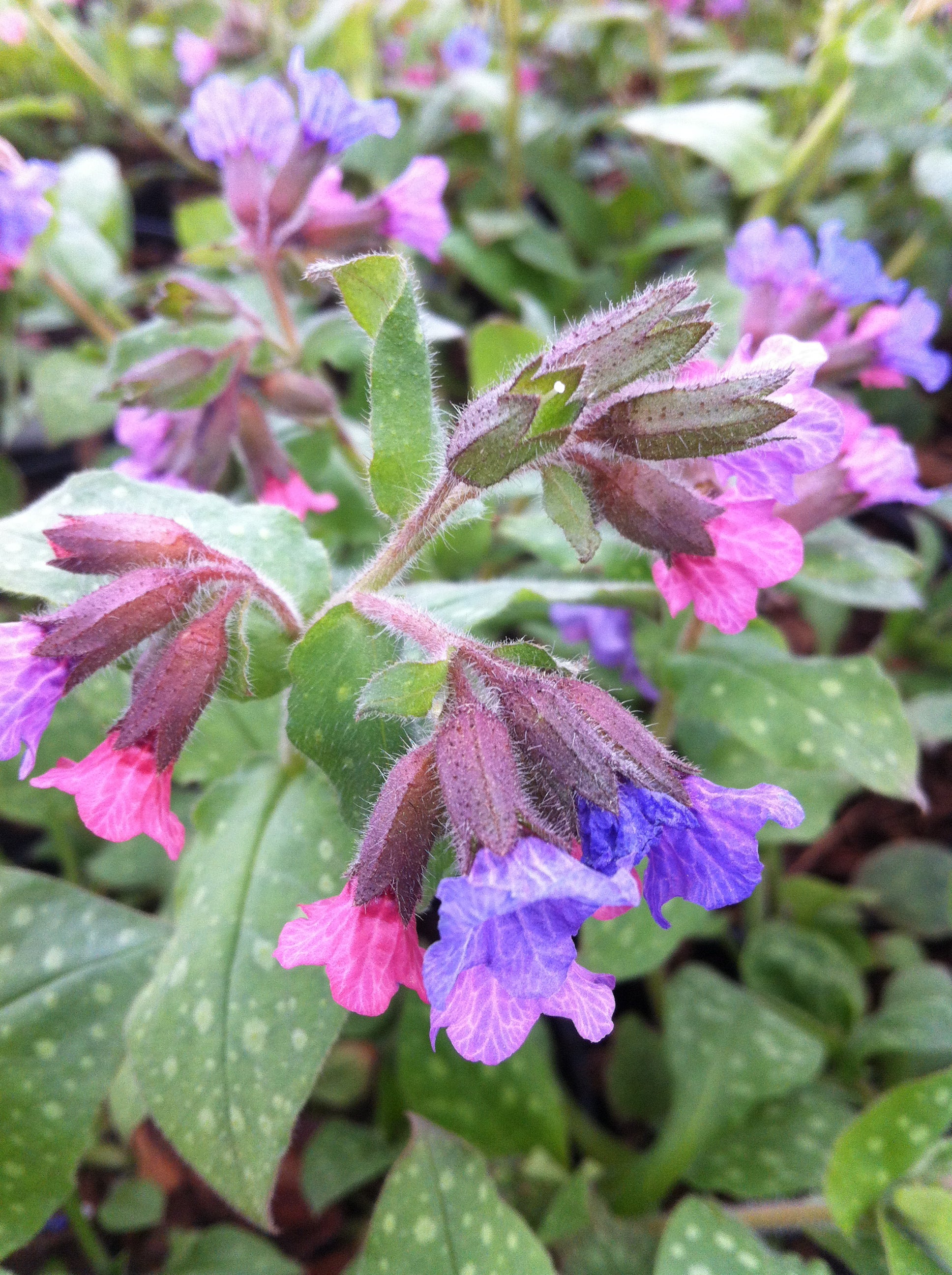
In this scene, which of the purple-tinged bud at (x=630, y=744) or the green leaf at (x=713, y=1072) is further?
the green leaf at (x=713, y=1072)

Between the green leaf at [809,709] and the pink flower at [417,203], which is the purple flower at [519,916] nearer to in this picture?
the green leaf at [809,709]

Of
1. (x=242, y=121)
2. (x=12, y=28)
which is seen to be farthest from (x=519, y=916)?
(x=12, y=28)

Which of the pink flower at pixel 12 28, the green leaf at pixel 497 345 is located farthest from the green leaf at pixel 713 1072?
the pink flower at pixel 12 28

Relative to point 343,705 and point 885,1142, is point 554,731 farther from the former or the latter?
point 885,1142

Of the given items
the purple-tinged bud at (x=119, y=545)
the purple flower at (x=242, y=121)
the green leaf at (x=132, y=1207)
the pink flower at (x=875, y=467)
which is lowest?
the green leaf at (x=132, y=1207)

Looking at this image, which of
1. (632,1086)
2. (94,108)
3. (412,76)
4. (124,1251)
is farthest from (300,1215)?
(94,108)

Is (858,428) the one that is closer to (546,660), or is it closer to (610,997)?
(546,660)

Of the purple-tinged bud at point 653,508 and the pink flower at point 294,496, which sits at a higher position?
the purple-tinged bud at point 653,508
